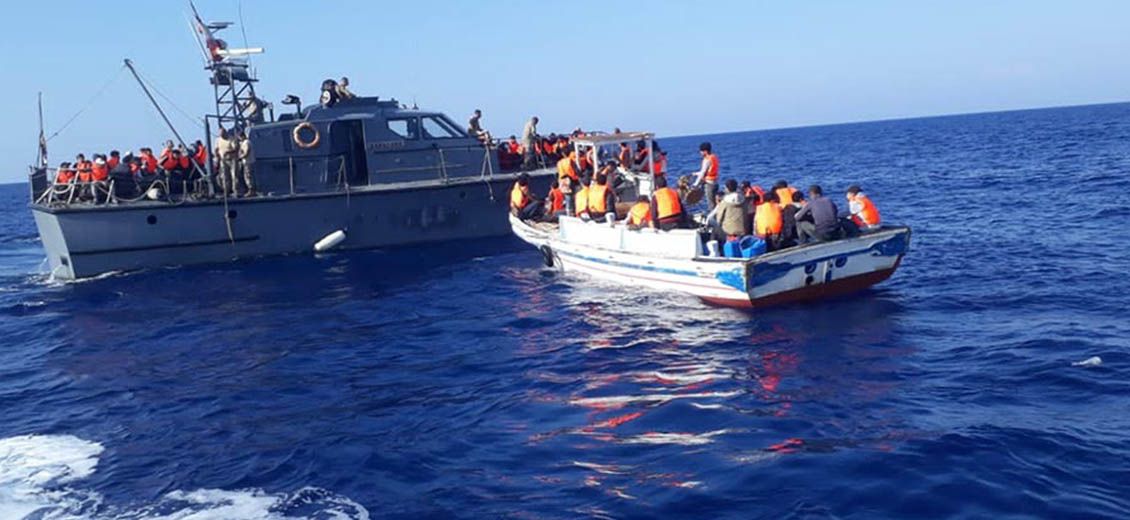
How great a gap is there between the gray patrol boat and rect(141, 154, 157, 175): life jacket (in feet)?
1.83

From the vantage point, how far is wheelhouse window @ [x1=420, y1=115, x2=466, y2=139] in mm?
22875

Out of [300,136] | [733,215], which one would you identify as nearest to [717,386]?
[733,215]

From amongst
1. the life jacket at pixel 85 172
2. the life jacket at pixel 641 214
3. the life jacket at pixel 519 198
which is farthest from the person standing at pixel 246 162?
the life jacket at pixel 641 214

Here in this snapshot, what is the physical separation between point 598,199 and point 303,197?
25.9ft

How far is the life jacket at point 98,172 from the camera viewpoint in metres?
20.0

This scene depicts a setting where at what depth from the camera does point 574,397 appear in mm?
10297

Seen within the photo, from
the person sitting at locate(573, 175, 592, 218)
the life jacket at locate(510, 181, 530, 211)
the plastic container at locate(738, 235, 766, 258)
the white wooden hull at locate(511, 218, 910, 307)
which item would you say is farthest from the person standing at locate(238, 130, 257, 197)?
the plastic container at locate(738, 235, 766, 258)

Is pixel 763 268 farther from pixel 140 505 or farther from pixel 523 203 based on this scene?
pixel 140 505

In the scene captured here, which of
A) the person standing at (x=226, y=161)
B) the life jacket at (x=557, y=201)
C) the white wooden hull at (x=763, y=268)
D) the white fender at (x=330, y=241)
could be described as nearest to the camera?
the white wooden hull at (x=763, y=268)

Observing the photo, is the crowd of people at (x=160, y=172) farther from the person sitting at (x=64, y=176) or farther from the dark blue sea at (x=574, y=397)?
the dark blue sea at (x=574, y=397)

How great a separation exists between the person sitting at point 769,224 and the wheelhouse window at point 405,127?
36.5 ft

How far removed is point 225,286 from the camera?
18.9 m

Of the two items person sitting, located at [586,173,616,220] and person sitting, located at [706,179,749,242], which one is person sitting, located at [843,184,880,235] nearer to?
person sitting, located at [706,179,749,242]

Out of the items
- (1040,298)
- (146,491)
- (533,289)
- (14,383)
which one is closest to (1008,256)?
(1040,298)
